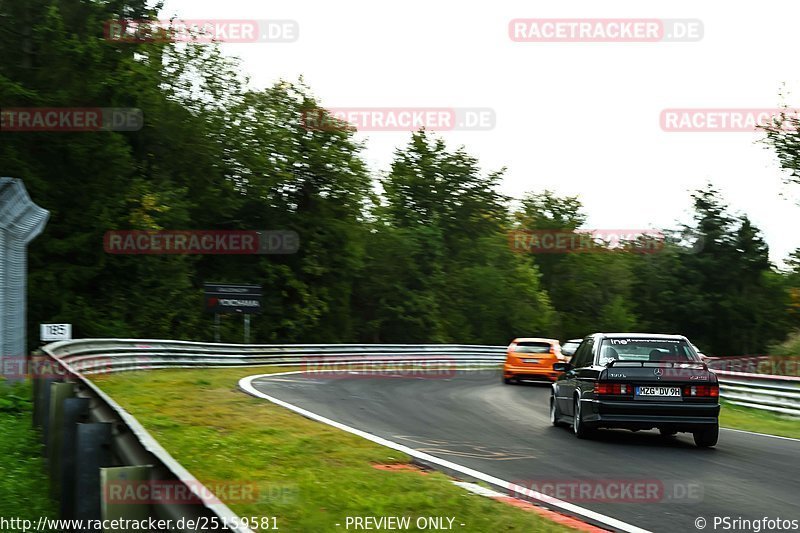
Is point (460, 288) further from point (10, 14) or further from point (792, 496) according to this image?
point (792, 496)

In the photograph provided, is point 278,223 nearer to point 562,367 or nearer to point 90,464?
point 562,367

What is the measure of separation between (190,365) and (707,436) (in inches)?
763

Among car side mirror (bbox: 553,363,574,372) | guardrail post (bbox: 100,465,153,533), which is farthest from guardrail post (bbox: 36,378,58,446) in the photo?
car side mirror (bbox: 553,363,574,372)

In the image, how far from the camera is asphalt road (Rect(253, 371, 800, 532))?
8.39 metres

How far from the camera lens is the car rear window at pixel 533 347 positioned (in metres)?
29.9

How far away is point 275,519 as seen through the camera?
7047mm

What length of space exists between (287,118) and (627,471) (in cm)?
4691

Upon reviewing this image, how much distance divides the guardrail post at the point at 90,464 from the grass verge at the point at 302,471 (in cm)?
170

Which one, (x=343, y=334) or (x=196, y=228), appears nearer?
(x=196, y=228)

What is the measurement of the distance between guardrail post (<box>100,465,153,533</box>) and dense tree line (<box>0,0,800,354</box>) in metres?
38.7

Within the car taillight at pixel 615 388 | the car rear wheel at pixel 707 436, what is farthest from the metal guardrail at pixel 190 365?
the car rear wheel at pixel 707 436

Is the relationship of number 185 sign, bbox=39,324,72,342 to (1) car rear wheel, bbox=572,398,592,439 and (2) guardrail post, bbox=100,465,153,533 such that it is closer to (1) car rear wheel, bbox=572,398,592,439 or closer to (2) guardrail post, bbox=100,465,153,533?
(1) car rear wheel, bbox=572,398,592,439

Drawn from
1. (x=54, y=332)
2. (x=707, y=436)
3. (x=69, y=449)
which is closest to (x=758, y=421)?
(x=707, y=436)

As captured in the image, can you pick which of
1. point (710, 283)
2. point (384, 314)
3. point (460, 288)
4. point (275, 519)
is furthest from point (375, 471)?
point (710, 283)
